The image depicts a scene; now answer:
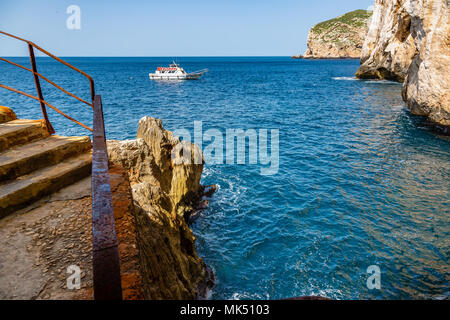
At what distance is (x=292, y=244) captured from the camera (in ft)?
34.7

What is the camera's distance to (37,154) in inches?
181

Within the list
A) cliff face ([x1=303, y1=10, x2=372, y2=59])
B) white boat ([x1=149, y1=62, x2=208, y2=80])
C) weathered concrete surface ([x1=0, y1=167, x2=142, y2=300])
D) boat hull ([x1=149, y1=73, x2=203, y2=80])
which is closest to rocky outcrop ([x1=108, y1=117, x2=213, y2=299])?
weathered concrete surface ([x1=0, y1=167, x2=142, y2=300])

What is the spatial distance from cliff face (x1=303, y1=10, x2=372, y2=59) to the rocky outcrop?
6700 inches

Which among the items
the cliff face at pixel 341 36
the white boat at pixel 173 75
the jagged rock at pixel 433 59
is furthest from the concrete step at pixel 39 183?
the cliff face at pixel 341 36

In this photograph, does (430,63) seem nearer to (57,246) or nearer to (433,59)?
(433,59)

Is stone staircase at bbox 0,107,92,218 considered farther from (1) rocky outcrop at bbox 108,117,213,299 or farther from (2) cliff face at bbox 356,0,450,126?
(2) cliff face at bbox 356,0,450,126

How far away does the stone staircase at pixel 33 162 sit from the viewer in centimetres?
402

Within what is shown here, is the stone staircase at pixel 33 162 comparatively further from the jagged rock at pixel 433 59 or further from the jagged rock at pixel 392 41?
the jagged rock at pixel 392 41

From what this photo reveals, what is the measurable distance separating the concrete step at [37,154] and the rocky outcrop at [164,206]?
1622 millimetres

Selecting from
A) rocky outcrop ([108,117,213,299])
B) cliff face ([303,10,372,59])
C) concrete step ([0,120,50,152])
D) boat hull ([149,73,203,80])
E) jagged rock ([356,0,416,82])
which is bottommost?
rocky outcrop ([108,117,213,299])

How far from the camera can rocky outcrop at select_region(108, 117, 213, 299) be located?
5.33 meters

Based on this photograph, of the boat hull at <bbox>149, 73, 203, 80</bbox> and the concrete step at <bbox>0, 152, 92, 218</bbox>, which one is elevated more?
the boat hull at <bbox>149, 73, 203, 80</bbox>

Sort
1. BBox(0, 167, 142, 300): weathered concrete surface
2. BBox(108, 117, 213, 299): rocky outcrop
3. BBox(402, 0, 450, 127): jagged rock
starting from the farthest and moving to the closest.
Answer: BBox(402, 0, 450, 127): jagged rock, BBox(108, 117, 213, 299): rocky outcrop, BBox(0, 167, 142, 300): weathered concrete surface

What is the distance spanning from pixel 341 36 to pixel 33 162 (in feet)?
611
